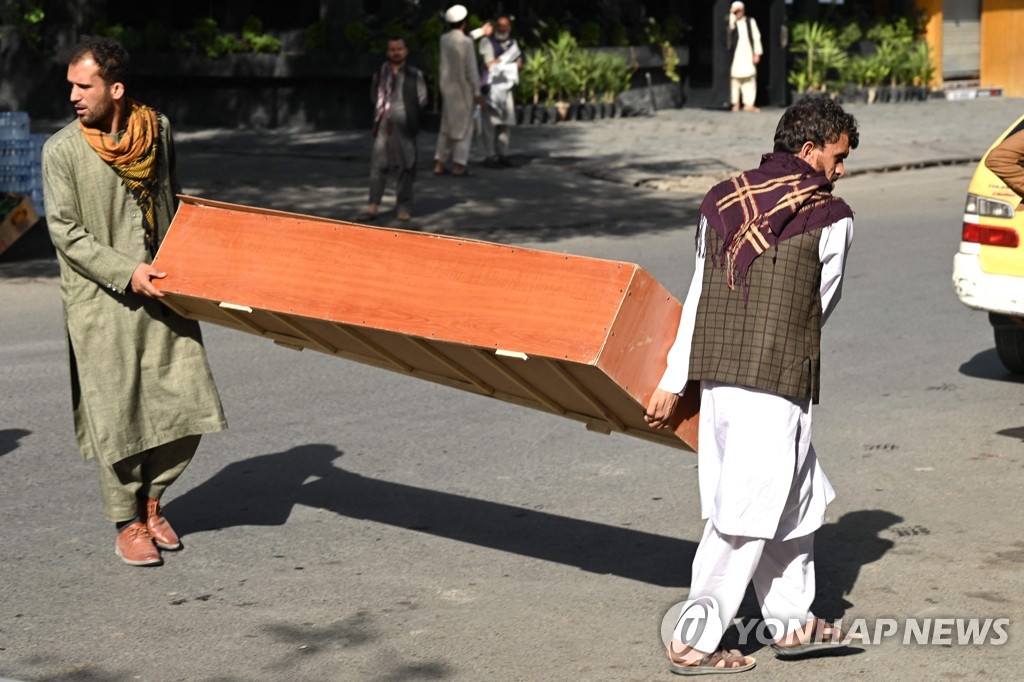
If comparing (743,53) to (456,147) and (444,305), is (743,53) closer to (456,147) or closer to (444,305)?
(456,147)

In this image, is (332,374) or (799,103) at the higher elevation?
(799,103)

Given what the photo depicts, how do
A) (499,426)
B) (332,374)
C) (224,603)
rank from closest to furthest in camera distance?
1. (224,603)
2. (499,426)
3. (332,374)

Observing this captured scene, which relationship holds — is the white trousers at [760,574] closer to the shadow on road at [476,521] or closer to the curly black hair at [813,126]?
the shadow on road at [476,521]

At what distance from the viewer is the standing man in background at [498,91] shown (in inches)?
742

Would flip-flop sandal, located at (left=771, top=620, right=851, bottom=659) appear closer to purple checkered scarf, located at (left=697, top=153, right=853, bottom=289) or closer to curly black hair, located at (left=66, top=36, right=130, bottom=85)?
purple checkered scarf, located at (left=697, top=153, right=853, bottom=289)

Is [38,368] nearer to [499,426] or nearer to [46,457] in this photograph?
[46,457]

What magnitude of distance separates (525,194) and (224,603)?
12072 millimetres

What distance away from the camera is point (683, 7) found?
92.6 feet

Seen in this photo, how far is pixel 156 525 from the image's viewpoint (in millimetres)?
5711

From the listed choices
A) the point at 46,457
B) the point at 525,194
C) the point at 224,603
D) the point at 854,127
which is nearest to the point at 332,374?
the point at 46,457

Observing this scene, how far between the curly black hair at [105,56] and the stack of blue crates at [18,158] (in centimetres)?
791

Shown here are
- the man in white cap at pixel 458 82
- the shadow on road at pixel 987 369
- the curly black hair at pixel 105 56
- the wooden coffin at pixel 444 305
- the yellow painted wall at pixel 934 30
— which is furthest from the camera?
the yellow painted wall at pixel 934 30

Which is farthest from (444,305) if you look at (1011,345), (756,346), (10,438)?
(1011,345)

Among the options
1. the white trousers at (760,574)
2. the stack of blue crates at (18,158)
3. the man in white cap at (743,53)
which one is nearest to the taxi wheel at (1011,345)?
the white trousers at (760,574)
